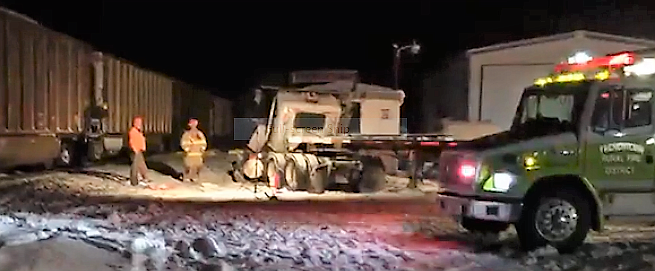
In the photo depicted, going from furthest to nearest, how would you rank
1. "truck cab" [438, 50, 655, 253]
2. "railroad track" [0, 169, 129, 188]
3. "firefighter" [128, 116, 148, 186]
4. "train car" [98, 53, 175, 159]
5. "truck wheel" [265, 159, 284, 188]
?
1. "train car" [98, 53, 175, 159]
2. "truck wheel" [265, 159, 284, 188]
3. "firefighter" [128, 116, 148, 186]
4. "railroad track" [0, 169, 129, 188]
5. "truck cab" [438, 50, 655, 253]

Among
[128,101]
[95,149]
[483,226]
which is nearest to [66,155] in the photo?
[95,149]

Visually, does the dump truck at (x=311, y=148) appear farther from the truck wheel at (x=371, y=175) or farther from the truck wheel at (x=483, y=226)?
the truck wheel at (x=483, y=226)

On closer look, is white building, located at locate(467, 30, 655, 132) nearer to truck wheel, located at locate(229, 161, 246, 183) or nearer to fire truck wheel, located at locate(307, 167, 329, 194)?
truck wheel, located at locate(229, 161, 246, 183)

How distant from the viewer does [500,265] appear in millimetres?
11297

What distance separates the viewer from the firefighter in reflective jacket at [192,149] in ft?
73.9

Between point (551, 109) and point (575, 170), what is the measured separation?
109 cm

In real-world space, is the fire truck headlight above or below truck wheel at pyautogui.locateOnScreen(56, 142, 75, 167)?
above

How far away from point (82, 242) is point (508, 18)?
4648cm

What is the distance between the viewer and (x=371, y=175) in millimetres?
21891

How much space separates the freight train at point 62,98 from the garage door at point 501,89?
12676 millimetres

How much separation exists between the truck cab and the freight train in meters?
12.8

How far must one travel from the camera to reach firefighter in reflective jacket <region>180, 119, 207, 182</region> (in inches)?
887

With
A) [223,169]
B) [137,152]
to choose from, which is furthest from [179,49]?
[137,152]

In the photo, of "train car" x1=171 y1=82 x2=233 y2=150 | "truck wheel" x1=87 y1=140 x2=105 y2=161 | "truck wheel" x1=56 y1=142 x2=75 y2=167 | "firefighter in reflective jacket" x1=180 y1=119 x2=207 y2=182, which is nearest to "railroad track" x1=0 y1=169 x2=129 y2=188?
"truck wheel" x1=56 y1=142 x2=75 y2=167
